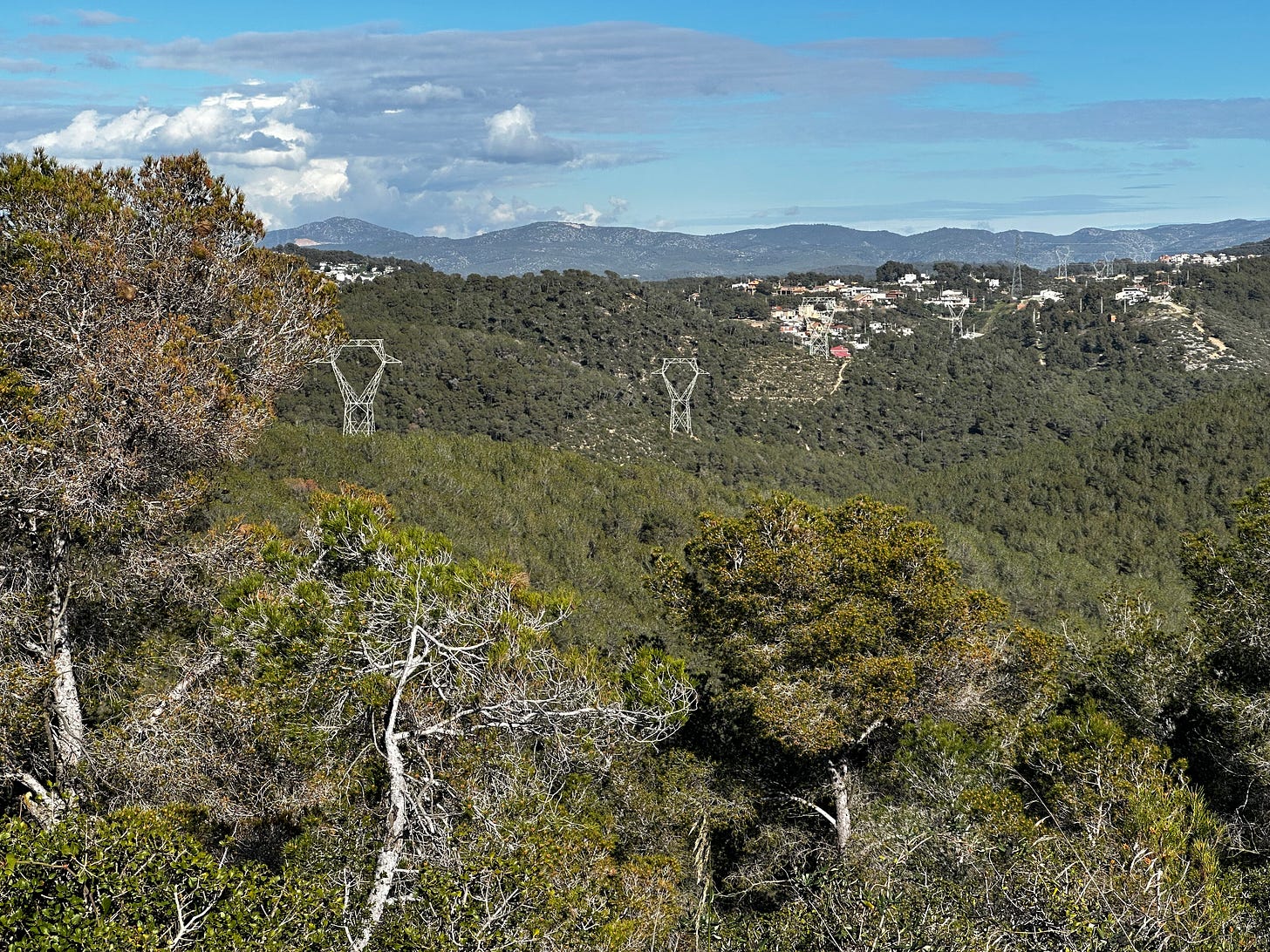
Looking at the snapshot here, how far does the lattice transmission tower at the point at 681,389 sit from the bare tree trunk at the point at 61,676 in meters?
34.2

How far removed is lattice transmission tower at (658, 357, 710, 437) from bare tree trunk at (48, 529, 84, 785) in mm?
34152

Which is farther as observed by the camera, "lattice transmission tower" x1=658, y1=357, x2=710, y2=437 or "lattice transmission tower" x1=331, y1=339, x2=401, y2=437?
"lattice transmission tower" x1=658, y1=357, x2=710, y2=437

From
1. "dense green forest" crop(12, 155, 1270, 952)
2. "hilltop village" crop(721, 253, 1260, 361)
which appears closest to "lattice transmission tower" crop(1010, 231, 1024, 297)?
"hilltop village" crop(721, 253, 1260, 361)

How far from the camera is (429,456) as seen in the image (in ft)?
87.2

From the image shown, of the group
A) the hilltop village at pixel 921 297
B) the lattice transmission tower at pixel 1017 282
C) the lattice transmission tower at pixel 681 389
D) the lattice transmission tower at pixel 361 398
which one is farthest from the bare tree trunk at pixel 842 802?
the lattice transmission tower at pixel 1017 282

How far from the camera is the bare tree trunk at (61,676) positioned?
24.1 ft

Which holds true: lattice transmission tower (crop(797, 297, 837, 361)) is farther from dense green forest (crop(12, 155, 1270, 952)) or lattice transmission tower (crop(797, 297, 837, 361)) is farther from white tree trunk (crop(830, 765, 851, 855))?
white tree trunk (crop(830, 765, 851, 855))

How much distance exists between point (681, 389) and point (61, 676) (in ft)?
147

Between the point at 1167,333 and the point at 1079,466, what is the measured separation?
35.1 meters

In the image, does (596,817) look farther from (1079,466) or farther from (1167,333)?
(1167,333)

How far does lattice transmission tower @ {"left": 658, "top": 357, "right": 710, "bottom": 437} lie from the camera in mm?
44281

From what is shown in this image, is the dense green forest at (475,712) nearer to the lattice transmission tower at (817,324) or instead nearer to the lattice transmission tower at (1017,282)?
the lattice transmission tower at (817,324)

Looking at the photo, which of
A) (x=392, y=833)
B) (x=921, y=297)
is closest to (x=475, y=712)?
(x=392, y=833)

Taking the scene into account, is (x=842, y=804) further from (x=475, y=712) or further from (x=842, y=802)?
(x=475, y=712)
